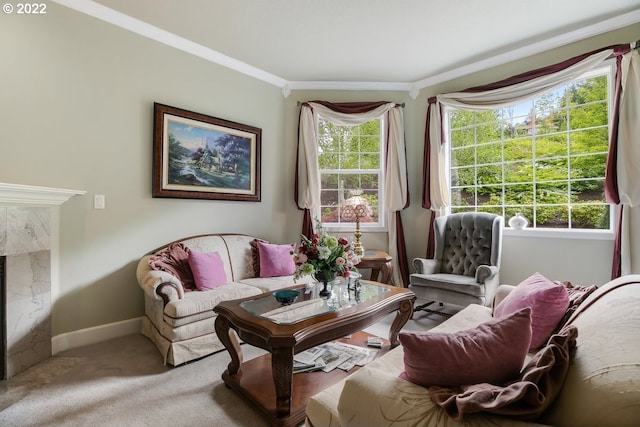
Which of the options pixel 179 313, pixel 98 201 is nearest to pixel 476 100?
pixel 179 313

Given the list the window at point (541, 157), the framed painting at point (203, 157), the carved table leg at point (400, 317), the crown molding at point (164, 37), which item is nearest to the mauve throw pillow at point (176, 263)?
the framed painting at point (203, 157)

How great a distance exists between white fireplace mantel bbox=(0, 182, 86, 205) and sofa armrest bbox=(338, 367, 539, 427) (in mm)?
2379

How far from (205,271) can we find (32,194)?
4.43ft

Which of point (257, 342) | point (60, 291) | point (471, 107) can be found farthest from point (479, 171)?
point (60, 291)

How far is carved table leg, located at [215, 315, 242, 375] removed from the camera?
1.92m

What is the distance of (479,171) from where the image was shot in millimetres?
3783

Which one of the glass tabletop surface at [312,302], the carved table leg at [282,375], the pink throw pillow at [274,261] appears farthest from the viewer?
the pink throw pillow at [274,261]

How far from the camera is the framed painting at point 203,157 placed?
10.1 ft

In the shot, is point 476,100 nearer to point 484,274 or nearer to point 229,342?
point 484,274

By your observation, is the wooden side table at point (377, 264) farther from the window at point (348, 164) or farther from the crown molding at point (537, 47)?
the crown molding at point (537, 47)

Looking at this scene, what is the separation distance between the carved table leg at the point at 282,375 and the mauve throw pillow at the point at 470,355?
0.76 meters

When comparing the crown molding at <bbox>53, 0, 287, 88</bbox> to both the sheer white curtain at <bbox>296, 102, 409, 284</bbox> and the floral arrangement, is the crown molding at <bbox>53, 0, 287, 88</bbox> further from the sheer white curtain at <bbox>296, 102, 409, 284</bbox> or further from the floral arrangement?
the floral arrangement

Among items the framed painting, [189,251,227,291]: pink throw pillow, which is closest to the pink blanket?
[189,251,227,291]: pink throw pillow

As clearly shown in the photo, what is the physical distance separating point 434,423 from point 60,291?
2.97 meters
